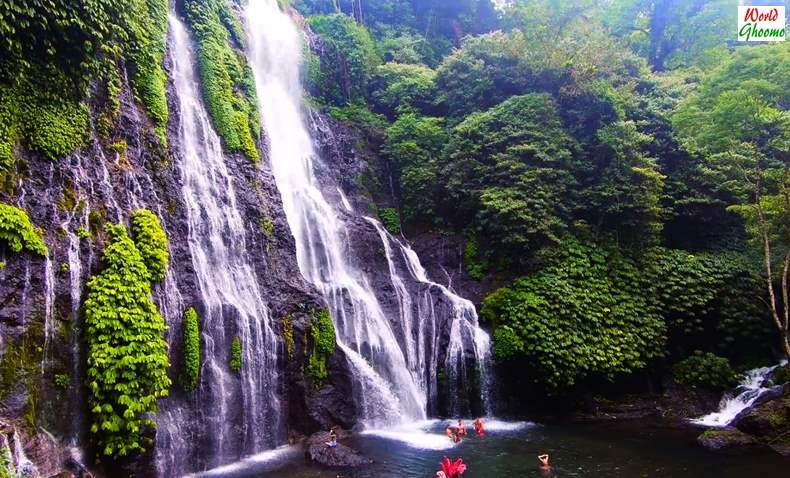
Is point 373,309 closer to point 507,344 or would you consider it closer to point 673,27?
point 507,344

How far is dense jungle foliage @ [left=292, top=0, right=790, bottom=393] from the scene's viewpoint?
16500 mm

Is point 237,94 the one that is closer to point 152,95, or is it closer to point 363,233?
point 152,95

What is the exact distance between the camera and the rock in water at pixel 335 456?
11438mm

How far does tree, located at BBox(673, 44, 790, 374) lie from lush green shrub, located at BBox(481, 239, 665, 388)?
3.81 m

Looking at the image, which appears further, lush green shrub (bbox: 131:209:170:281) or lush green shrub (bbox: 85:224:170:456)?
lush green shrub (bbox: 131:209:170:281)

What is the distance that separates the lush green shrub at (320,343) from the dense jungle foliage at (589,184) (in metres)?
5.60

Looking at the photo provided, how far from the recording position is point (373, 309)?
16.9m

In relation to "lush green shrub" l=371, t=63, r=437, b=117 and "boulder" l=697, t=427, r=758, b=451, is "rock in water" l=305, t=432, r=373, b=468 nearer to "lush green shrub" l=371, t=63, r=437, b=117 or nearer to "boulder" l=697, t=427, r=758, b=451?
"boulder" l=697, t=427, r=758, b=451

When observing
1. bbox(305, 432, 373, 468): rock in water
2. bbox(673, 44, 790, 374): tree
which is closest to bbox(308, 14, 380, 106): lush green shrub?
bbox(673, 44, 790, 374): tree

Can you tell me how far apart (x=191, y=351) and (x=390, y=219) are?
11.6m

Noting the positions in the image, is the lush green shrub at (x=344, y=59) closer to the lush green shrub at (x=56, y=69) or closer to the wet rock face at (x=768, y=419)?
the lush green shrub at (x=56, y=69)

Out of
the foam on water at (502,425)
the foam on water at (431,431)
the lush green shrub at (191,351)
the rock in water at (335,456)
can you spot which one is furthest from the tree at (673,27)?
the lush green shrub at (191,351)
